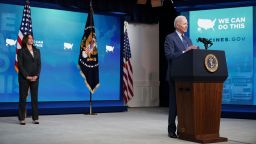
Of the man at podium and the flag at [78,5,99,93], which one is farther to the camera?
the flag at [78,5,99,93]

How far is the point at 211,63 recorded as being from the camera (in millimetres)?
4809

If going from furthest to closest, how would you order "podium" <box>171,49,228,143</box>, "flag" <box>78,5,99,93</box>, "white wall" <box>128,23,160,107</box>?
"white wall" <box>128,23,160,107</box> < "flag" <box>78,5,99,93</box> < "podium" <box>171,49,228,143</box>

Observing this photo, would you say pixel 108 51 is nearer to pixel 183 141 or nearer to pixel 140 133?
pixel 140 133

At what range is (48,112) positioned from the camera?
895 centimetres

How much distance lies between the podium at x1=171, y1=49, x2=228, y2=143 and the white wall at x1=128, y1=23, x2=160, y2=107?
706 centimetres

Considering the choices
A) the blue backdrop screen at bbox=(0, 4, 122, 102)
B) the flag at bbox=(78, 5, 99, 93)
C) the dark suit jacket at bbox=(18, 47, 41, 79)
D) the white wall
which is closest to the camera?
the dark suit jacket at bbox=(18, 47, 41, 79)

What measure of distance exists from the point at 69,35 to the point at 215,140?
17.7 ft

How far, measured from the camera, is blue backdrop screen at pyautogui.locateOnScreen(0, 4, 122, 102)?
28.1ft

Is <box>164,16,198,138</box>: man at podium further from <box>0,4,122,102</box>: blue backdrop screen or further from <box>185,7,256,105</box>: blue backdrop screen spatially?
<box>0,4,122,102</box>: blue backdrop screen

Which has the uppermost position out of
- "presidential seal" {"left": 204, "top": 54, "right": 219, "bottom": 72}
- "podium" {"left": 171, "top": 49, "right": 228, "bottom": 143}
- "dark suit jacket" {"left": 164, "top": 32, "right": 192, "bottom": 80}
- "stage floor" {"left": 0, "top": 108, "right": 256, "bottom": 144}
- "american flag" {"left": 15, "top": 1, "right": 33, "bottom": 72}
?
"american flag" {"left": 15, "top": 1, "right": 33, "bottom": 72}

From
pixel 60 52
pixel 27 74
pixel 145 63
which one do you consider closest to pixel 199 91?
pixel 27 74

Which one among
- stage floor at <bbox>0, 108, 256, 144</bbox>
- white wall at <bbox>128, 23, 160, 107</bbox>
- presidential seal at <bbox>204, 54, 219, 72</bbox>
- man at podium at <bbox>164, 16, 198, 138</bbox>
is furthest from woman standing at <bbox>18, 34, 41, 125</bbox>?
white wall at <bbox>128, 23, 160, 107</bbox>

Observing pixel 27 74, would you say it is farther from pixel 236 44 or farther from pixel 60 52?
pixel 236 44

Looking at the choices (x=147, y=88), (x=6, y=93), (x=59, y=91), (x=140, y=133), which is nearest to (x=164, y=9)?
(x=147, y=88)
